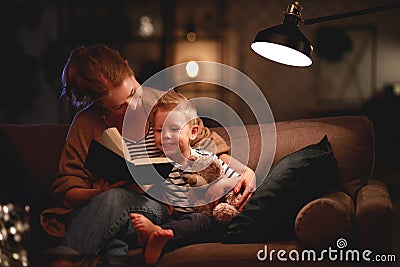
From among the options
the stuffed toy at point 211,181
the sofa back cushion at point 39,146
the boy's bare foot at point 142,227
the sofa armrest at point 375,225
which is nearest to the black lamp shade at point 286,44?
the stuffed toy at point 211,181

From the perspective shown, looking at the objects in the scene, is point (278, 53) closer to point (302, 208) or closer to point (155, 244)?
point (302, 208)

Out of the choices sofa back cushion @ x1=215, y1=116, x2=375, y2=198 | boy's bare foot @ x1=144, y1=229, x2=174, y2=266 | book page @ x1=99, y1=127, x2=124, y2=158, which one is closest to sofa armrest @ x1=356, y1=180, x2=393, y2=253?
sofa back cushion @ x1=215, y1=116, x2=375, y2=198

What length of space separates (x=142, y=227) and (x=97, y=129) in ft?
1.77

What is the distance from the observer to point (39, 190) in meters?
2.22

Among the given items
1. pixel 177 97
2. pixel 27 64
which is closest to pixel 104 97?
pixel 177 97

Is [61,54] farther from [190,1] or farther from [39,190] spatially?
[39,190]

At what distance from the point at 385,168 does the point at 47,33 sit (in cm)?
355

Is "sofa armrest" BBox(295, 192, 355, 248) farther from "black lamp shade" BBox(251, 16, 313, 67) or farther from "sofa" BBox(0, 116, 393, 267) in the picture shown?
"black lamp shade" BBox(251, 16, 313, 67)

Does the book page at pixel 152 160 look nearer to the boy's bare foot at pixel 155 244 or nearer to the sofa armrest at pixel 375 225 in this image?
the boy's bare foot at pixel 155 244

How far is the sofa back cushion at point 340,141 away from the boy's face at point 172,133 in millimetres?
335

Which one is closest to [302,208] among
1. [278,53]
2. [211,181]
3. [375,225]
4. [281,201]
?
[281,201]

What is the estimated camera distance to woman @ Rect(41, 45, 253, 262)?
6.54ft

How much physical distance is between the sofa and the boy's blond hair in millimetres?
309

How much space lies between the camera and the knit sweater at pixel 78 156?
2.08 meters
